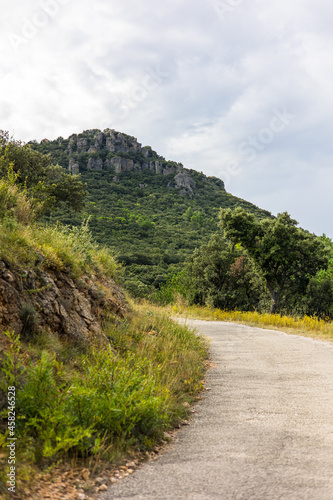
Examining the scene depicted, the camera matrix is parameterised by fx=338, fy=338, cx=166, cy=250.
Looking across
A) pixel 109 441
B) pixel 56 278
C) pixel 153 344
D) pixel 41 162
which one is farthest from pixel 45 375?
pixel 41 162

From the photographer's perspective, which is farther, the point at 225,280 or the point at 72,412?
the point at 225,280

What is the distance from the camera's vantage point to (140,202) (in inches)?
3036

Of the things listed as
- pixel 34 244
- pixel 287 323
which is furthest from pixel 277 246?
pixel 34 244

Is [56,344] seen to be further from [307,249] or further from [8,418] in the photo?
[307,249]

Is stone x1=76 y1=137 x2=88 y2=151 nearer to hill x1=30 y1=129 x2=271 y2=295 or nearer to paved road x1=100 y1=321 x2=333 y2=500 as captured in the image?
hill x1=30 y1=129 x2=271 y2=295

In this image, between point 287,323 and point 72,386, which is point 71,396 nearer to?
point 72,386

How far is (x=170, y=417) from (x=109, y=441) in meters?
1.16

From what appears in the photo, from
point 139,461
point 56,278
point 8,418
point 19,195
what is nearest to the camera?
point 8,418

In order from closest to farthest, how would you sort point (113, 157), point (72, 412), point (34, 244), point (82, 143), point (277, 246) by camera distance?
point (72, 412) < point (34, 244) < point (277, 246) < point (113, 157) < point (82, 143)

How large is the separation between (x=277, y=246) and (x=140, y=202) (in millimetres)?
58271

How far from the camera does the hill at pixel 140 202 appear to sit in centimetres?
4888

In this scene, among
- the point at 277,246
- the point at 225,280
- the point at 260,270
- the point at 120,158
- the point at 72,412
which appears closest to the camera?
the point at 72,412

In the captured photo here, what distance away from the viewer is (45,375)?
3.27m

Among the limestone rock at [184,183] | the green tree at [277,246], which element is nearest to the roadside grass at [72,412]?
the green tree at [277,246]
